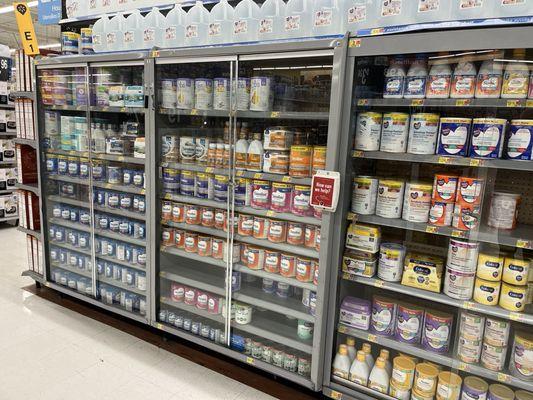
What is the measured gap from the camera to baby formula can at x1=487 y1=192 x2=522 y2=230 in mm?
2076

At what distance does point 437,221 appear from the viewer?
2166 millimetres

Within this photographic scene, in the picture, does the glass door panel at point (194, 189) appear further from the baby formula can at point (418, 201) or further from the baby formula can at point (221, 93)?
the baby formula can at point (418, 201)

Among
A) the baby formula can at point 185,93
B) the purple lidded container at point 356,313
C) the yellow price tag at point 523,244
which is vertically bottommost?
the purple lidded container at point 356,313

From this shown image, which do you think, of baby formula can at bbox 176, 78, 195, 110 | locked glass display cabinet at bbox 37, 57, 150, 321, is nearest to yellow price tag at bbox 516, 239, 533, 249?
baby formula can at bbox 176, 78, 195, 110

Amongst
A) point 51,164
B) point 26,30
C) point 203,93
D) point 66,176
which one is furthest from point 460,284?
point 26,30

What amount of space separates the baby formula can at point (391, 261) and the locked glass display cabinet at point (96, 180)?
180cm

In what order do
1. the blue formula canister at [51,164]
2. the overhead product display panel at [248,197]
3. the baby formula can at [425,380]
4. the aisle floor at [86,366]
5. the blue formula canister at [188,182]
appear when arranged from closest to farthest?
the baby formula can at [425,380], the overhead product display panel at [248,197], the aisle floor at [86,366], the blue formula canister at [188,182], the blue formula canister at [51,164]

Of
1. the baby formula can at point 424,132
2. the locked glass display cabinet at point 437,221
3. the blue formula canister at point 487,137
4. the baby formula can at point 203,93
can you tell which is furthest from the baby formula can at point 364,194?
the baby formula can at point 203,93

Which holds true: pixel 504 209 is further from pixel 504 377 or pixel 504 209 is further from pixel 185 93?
pixel 185 93

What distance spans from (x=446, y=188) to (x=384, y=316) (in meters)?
0.86

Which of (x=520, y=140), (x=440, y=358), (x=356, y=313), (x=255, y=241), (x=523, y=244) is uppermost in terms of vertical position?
(x=520, y=140)

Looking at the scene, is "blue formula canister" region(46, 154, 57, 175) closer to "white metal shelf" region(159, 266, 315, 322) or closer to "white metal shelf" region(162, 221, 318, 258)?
"white metal shelf" region(162, 221, 318, 258)

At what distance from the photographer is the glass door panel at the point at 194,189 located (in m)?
2.82

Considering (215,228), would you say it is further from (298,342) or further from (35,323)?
(35,323)
